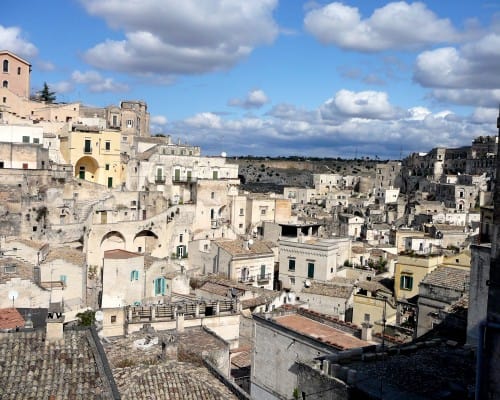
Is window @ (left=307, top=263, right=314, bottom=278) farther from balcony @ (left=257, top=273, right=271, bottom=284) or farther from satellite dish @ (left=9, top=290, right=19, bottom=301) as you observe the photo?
satellite dish @ (left=9, top=290, right=19, bottom=301)

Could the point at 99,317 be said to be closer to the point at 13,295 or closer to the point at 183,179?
the point at 13,295

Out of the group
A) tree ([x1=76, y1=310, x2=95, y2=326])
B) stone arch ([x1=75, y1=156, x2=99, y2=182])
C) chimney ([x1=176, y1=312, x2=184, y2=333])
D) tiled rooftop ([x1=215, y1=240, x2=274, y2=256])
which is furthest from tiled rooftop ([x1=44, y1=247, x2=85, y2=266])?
stone arch ([x1=75, y1=156, x2=99, y2=182])

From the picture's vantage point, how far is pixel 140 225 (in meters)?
38.7

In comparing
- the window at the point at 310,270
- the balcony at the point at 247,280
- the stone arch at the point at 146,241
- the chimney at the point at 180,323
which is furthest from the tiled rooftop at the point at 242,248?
the chimney at the point at 180,323

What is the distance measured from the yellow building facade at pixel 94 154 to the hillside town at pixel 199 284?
121mm

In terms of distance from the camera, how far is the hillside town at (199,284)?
458 inches

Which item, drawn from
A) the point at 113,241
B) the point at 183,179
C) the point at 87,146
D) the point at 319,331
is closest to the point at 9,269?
the point at 113,241

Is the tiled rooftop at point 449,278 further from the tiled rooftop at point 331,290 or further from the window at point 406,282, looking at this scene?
the tiled rooftop at point 331,290

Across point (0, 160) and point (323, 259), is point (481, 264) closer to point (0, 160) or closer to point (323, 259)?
point (323, 259)

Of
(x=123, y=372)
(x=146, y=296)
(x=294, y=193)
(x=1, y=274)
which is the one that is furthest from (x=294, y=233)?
(x=294, y=193)

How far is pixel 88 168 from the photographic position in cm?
4666

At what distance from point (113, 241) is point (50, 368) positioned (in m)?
26.9

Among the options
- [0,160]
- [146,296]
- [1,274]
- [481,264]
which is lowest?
[146,296]

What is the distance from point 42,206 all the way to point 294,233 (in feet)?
68.3
